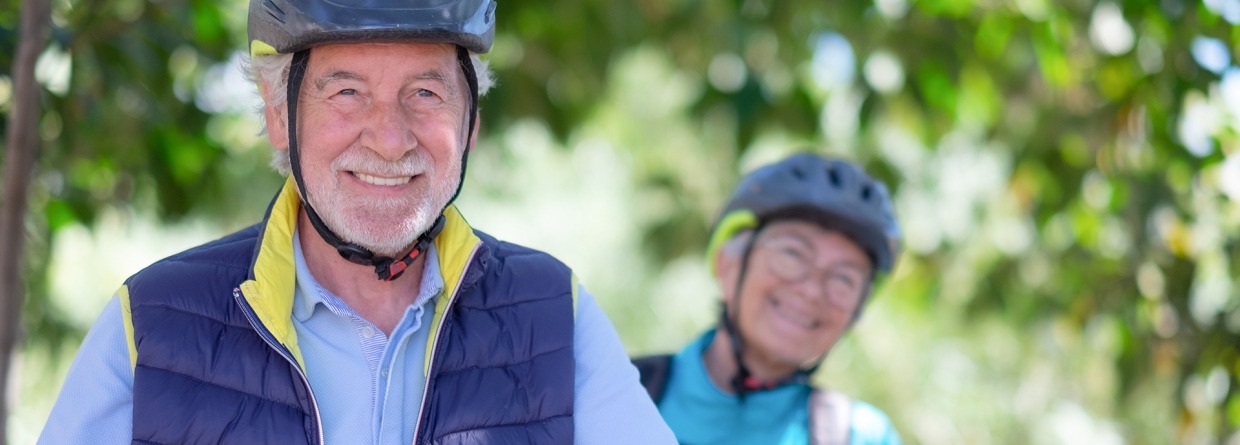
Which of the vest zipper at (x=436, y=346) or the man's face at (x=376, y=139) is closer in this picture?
the vest zipper at (x=436, y=346)

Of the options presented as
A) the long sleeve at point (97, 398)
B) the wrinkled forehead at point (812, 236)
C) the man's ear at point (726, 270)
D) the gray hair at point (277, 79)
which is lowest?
the long sleeve at point (97, 398)

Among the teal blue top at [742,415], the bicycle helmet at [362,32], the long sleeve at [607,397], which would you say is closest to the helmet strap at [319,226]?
the bicycle helmet at [362,32]

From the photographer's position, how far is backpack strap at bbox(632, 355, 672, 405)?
11.2ft

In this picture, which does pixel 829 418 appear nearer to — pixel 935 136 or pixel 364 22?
pixel 364 22

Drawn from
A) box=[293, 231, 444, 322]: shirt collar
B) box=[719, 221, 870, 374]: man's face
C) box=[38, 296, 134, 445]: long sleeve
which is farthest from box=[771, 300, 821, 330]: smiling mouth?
box=[38, 296, 134, 445]: long sleeve

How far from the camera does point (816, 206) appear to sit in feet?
11.8

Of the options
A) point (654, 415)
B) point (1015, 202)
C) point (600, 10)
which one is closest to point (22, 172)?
point (654, 415)

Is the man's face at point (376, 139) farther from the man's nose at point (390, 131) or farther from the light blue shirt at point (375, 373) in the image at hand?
the light blue shirt at point (375, 373)

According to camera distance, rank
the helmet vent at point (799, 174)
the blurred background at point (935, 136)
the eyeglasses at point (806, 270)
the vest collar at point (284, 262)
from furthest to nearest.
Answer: the blurred background at point (935, 136)
the helmet vent at point (799, 174)
the eyeglasses at point (806, 270)
the vest collar at point (284, 262)

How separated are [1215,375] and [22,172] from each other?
4.02 meters

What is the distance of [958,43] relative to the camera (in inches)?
200

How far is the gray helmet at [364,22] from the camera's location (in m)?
2.14

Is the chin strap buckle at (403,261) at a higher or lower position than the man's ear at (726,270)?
higher

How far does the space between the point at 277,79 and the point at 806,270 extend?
163 centimetres
